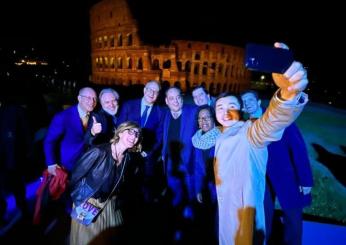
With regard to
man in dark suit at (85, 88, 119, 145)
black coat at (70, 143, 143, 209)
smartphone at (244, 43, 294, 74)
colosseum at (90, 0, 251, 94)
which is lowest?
black coat at (70, 143, 143, 209)

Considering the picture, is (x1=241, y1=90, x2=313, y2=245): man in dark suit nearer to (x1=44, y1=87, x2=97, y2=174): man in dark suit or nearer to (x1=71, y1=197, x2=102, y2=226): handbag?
(x1=71, y1=197, x2=102, y2=226): handbag

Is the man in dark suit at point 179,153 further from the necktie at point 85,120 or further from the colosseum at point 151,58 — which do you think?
the colosseum at point 151,58

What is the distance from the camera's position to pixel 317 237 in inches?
143

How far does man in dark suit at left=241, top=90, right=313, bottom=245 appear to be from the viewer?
2.73 m

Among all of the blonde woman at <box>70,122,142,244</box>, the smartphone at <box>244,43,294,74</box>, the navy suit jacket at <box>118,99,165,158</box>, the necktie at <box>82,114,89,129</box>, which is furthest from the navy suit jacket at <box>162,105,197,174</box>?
the smartphone at <box>244,43,294,74</box>

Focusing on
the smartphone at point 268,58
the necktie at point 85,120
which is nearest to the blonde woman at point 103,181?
the necktie at point 85,120

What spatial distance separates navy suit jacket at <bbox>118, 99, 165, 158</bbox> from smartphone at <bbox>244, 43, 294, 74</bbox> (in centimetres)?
359

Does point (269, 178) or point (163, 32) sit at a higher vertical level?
point (163, 32)

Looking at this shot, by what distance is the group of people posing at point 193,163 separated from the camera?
2193 millimetres

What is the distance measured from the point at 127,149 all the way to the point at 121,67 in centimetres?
3824

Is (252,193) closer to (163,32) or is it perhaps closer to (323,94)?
(323,94)

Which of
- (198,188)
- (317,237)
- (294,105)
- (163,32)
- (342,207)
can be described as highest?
(163,32)

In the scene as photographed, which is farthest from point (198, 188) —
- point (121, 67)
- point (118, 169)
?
point (121, 67)

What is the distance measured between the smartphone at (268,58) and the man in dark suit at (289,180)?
1.37 m
